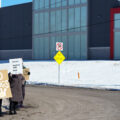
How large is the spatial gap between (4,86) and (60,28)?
4129 cm

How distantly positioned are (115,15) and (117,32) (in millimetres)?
2817

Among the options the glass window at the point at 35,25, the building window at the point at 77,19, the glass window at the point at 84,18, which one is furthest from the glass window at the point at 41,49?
the glass window at the point at 84,18

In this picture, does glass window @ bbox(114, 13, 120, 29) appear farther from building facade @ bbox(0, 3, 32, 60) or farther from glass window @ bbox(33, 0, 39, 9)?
building facade @ bbox(0, 3, 32, 60)

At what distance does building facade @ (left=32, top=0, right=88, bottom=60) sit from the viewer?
155ft

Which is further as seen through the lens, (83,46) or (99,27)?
(83,46)

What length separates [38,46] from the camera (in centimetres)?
5303

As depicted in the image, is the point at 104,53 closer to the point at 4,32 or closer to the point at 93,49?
the point at 93,49

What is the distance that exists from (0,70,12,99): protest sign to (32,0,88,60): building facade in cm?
3756

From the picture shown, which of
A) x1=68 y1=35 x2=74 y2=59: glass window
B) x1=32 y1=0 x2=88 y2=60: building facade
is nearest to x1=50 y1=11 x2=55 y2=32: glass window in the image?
x1=32 y1=0 x2=88 y2=60: building facade

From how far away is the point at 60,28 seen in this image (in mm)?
49938

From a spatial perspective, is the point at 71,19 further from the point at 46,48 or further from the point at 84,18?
the point at 46,48

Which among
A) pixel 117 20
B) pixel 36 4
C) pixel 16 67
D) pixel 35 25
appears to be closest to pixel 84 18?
pixel 117 20

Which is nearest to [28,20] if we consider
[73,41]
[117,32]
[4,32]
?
[4,32]

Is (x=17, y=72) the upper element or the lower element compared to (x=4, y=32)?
lower
